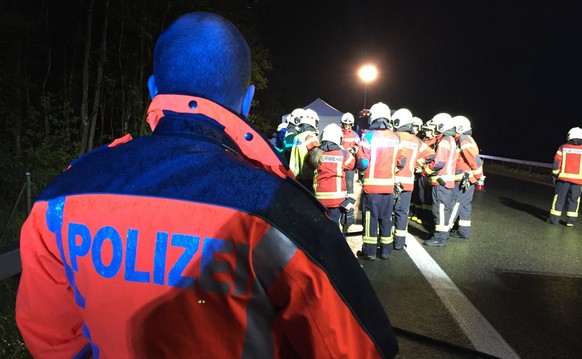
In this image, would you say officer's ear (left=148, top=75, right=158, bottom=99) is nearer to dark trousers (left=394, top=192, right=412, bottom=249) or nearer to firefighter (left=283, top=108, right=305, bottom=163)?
dark trousers (left=394, top=192, right=412, bottom=249)

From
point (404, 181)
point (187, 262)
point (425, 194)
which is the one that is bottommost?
point (425, 194)

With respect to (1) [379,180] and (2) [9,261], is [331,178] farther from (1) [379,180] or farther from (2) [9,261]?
(2) [9,261]

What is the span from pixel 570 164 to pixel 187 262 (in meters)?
10.2

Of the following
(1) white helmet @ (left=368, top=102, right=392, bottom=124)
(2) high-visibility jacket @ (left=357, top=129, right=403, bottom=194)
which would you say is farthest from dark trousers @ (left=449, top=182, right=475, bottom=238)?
(1) white helmet @ (left=368, top=102, right=392, bottom=124)

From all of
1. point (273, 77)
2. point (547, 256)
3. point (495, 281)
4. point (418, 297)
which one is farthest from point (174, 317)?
point (273, 77)

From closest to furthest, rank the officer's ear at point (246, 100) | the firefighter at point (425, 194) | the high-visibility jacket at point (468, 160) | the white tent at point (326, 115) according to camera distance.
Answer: the officer's ear at point (246, 100), the high-visibility jacket at point (468, 160), the firefighter at point (425, 194), the white tent at point (326, 115)

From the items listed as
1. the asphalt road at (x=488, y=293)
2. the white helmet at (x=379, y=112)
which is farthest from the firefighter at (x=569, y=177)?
the white helmet at (x=379, y=112)

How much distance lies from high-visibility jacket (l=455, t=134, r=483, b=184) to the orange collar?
7371 millimetres

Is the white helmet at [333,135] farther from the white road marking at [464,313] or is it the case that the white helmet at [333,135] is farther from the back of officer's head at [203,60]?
the back of officer's head at [203,60]

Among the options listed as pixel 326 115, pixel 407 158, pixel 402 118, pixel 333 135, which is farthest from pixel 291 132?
pixel 326 115

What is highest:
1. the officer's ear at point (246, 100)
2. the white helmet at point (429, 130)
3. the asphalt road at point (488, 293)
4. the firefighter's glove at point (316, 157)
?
the officer's ear at point (246, 100)

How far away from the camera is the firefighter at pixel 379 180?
20.4 feet

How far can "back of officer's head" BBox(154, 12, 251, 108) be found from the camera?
120 cm

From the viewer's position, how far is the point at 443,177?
7.29 metres
